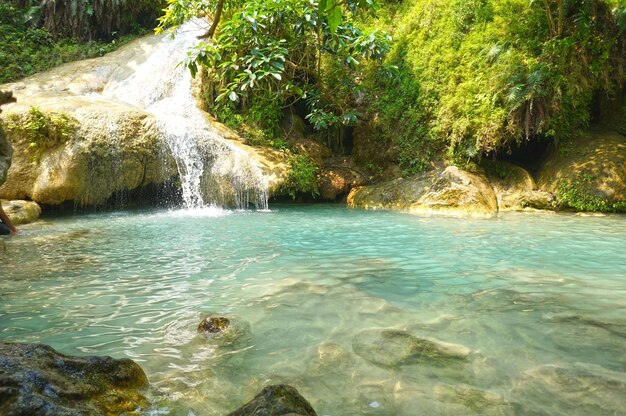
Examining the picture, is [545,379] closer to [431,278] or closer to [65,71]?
[431,278]

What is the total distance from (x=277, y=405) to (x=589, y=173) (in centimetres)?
1046

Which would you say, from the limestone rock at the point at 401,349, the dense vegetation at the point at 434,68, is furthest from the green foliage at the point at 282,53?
the limestone rock at the point at 401,349

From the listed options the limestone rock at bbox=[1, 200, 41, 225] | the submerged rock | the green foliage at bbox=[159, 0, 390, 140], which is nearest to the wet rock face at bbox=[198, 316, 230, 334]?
the submerged rock

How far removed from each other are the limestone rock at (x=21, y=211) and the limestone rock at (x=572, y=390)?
29.0 ft

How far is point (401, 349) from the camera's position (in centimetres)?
287

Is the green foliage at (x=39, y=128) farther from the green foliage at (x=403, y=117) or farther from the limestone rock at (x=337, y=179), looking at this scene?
the green foliage at (x=403, y=117)

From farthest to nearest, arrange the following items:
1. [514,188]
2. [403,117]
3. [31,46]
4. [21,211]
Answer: [31,46] < [403,117] < [514,188] < [21,211]

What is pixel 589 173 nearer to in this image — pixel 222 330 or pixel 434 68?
pixel 434 68

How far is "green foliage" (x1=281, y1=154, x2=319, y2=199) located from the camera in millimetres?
11836

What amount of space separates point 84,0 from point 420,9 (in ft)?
44.2

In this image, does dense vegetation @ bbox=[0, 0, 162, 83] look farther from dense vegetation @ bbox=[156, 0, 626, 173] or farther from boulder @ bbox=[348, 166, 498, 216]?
boulder @ bbox=[348, 166, 498, 216]

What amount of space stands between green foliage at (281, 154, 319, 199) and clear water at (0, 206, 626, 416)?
4760 mm

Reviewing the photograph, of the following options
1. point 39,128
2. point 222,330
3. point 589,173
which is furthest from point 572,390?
point 39,128

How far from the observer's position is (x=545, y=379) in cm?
248
